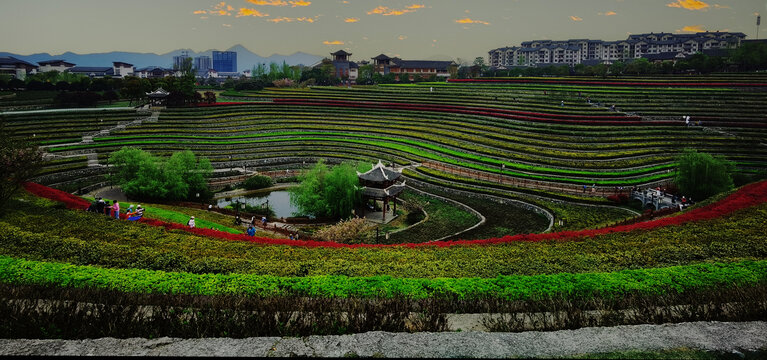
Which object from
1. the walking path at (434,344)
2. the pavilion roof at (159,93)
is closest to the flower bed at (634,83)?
A: the pavilion roof at (159,93)

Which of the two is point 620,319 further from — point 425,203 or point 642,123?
point 642,123

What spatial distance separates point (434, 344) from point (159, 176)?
3446 centimetres

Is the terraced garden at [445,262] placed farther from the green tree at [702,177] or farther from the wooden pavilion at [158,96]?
the wooden pavilion at [158,96]

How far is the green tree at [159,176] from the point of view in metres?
36.7

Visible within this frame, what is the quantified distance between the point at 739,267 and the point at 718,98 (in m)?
56.9

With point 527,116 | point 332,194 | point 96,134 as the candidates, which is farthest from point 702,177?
point 96,134

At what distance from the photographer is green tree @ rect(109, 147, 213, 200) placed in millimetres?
36656

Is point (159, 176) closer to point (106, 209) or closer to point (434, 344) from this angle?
point (106, 209)

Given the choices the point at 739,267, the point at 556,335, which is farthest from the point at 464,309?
the point at 739,267

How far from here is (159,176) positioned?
37.2m

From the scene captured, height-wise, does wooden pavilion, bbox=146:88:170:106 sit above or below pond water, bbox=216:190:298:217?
above

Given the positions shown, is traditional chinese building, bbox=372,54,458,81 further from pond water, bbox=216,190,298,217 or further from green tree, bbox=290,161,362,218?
green tree, bbox=290,161,362,218

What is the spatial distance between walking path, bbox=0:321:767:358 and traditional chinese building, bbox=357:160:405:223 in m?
24.4

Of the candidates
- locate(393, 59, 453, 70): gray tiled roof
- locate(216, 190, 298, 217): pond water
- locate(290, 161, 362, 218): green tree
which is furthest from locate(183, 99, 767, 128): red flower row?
locate(393, 59, 453, 70): gray tiled roof
